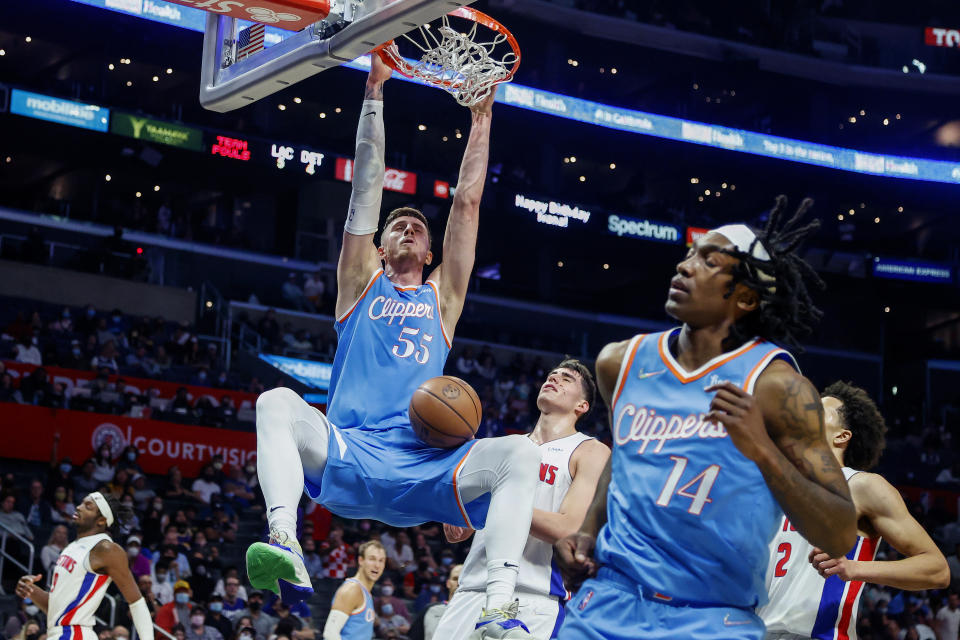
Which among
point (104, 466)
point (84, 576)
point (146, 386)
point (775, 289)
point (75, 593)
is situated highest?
point (775, 289)

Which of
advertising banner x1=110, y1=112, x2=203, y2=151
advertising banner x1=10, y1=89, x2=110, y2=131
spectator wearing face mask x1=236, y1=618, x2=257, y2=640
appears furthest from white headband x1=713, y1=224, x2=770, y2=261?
advertising banner x1=110, y1=112, x2=203, y2=151

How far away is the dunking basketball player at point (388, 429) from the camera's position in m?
5.09

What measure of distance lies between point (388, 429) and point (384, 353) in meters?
0.42

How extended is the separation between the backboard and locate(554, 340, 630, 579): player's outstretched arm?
2.10 meters

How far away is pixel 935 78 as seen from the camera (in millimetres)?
34938

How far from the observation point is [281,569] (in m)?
4.75

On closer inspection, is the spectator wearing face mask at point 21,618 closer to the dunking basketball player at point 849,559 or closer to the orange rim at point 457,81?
the orange rim at point 457,81

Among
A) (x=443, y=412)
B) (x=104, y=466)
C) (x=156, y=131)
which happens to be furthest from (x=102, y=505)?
(x=156, y=131)

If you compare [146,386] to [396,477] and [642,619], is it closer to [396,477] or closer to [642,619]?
[396,477]

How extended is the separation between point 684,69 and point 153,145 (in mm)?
15834

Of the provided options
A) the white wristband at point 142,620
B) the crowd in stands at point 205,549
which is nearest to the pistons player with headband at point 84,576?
the white wristband at point 142,620

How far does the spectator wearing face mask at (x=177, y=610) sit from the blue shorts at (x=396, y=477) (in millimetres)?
7718

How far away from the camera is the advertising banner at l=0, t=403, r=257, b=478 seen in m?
17.0

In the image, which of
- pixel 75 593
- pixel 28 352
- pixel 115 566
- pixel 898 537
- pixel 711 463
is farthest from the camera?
pixel 28 352
